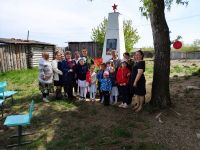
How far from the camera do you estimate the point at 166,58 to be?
8.55 m

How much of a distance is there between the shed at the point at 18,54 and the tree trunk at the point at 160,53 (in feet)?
49.0

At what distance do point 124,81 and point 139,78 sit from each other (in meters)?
0.76

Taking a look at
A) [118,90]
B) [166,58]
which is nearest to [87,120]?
[118,90]

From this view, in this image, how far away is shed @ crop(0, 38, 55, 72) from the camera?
21.0 meters

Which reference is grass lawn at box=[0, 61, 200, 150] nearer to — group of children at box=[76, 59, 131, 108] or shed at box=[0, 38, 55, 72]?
group of children at box=[76, 59, 131, 108]

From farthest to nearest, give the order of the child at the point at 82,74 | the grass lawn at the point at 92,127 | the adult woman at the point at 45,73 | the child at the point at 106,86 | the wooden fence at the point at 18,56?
the wooden fence at the point at 18,56
the child at the point at 82,74
the adult woman at the point at 45,73
the child at the point at 106,86
the grass lawn at the point at 92,127

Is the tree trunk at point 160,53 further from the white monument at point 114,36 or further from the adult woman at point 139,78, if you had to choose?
the white monument at point 114,36

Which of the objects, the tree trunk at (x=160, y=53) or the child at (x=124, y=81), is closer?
the tree trunk at (x=160, y=53)

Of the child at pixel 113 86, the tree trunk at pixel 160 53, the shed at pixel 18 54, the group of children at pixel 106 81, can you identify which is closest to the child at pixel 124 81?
the group of children at pixel 106 81

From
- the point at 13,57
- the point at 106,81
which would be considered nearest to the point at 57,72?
the point at 106,81

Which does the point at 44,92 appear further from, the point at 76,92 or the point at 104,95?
the point at 104,95

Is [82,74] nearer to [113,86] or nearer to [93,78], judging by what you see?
[93,78]

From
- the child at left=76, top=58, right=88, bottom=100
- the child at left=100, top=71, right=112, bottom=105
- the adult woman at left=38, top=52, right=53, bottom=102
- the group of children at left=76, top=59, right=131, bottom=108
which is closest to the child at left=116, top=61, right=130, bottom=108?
the group of children at left=76, top=59, right=131, bottom=108

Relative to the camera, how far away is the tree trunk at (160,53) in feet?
27.7
